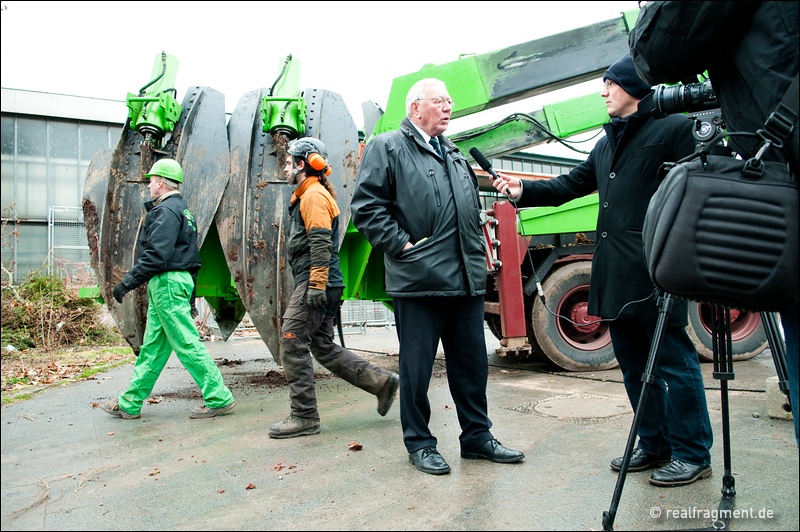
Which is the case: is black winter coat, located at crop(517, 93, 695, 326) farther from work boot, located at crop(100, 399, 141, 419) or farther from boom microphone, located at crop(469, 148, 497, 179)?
work boot, located at crop(100, 399, 141, 419)

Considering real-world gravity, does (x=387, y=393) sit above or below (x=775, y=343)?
below

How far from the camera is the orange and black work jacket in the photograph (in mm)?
4016

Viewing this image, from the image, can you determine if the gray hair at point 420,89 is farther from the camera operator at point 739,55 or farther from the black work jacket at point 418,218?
the camera operator at point 739,55

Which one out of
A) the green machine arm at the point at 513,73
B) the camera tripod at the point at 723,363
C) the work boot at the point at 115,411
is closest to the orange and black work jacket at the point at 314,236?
the green machine arm at the point at 513,73

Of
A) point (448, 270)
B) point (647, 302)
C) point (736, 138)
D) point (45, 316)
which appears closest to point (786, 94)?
point (736, 138)

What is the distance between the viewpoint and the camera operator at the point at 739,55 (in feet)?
5.41

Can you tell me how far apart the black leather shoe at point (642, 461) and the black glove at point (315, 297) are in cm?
198

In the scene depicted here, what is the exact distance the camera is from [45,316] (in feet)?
31.6

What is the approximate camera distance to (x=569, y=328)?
21.3 feet

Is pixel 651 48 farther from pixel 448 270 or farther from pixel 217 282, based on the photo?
pixel 217 282

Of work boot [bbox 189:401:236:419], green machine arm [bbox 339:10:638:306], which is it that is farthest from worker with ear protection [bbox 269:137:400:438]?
green machine arm [bbox 339:10:638:306]

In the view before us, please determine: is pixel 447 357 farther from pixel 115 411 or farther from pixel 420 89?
pixel 115 411

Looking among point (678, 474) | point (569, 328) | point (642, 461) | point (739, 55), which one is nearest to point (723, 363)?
point (678, 474)

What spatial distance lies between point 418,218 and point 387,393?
150cm
